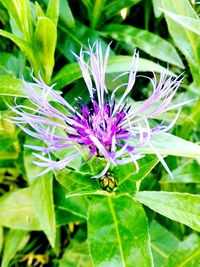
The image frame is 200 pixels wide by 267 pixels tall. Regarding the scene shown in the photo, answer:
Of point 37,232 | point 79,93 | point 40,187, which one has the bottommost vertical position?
point 37,232

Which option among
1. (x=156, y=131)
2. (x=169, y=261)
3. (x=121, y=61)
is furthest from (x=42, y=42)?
(x=169, y=261)

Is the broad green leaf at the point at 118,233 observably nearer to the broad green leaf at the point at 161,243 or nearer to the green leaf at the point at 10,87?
the green leaf at the point at 10,87

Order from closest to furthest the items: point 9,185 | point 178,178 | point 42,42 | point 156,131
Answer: point 156,131
point 42,42
point 178,178
point 9,185

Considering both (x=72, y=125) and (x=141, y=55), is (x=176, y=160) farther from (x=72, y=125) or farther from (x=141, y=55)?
(x=72, y=125)

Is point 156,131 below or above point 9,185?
above

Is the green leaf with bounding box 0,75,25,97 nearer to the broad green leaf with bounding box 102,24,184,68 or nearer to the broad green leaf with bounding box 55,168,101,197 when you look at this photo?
the broad green leaf with bounding box 55,168,101,197

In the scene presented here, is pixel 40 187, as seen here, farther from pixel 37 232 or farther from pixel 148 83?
pixel 148 83

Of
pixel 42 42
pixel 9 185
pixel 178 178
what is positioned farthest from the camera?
pixel 9 185

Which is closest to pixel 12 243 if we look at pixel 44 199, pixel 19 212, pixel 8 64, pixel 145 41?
pixel 19 212

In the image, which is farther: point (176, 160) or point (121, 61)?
point (176, 160)
